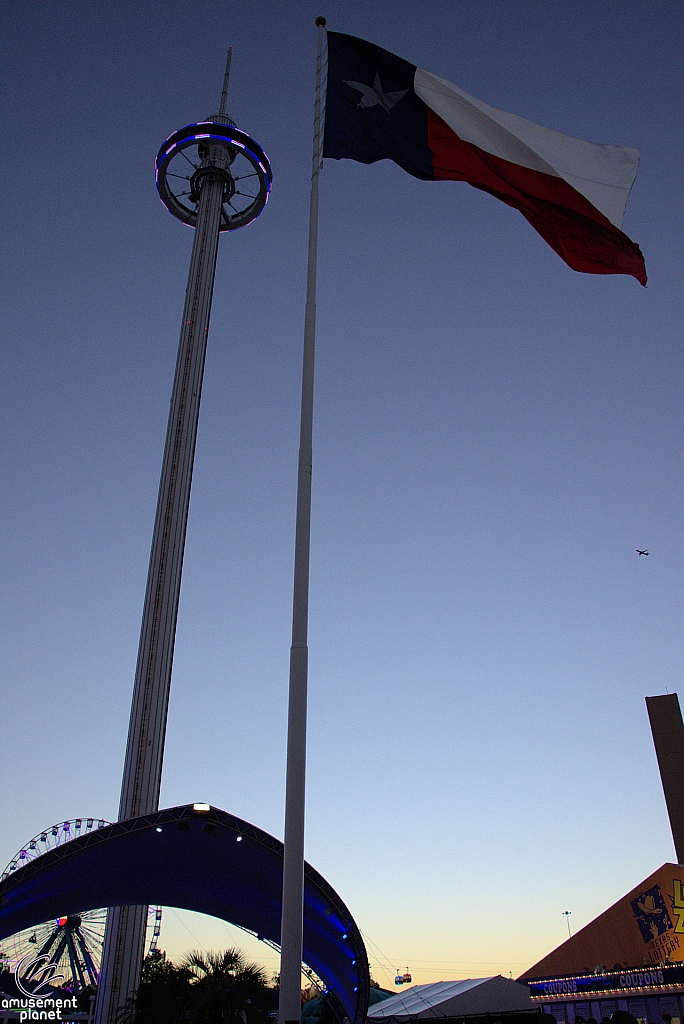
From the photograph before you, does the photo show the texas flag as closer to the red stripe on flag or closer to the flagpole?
the red stripe on flag

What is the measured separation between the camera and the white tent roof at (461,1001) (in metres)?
33.3

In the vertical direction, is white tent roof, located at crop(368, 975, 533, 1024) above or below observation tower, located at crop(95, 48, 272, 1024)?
below

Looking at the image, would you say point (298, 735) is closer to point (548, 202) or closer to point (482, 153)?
point (548, 202)

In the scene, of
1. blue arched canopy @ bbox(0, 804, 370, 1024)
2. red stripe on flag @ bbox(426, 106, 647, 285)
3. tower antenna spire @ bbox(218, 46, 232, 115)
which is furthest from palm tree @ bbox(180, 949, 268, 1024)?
tower antenna spire @ bbox(218, 46, 232, 115)

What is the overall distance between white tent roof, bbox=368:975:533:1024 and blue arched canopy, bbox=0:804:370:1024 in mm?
6480

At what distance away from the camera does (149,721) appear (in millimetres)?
35812

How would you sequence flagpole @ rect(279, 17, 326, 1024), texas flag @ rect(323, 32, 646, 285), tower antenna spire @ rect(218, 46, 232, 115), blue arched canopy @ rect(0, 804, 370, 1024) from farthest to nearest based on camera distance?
tower antenna spire @ rect(218, 46, 232, 115) → blue arched canopy @ rect(0, 804, 370, 1024) → texas flag @ rect(323, 32, 646, 285) → flagpole @ rect(279, 17, 326, 1024)

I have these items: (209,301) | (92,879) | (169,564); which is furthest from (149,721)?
(209,301)

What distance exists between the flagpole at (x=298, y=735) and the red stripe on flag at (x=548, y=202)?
3.42m

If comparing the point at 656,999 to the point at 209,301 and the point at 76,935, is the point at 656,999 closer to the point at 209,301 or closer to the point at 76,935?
the point at 76,935

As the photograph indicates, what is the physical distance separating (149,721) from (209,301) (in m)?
25.6

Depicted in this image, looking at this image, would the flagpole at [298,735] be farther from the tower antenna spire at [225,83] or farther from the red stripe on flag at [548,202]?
the tower antenna spire at [225,83]

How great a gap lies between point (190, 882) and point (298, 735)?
20109mm

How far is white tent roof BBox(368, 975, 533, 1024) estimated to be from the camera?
33281 mm
